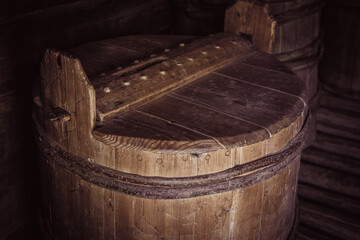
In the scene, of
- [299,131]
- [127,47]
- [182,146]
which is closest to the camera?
[182,146]

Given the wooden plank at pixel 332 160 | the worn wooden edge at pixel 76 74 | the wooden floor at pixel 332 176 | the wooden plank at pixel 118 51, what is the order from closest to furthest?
the worn wooden edge at pixel 76 74, the wooden plank at pixel 118 51, the wooden floor at pixel 332 176, the wooden plank at pixel 332 160

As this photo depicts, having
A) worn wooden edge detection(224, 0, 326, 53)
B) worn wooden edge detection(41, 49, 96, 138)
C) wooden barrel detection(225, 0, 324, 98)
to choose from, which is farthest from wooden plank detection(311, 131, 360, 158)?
worn wooden edge detection(41, 49, 96, 138)

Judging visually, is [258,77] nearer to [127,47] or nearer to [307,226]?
[127,47]

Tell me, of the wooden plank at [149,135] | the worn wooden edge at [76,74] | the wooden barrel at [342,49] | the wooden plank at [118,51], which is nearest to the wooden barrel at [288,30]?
the wooden plank at [118,51]

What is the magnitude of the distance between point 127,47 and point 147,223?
1038 millimetres

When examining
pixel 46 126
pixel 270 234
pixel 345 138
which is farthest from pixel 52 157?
pixel 345 138

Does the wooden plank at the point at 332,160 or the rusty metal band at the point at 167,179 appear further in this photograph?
the wooden plank at the point at 332,160

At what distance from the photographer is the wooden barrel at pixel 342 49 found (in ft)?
12.0

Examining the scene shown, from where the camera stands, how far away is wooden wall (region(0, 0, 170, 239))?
7.46 ft

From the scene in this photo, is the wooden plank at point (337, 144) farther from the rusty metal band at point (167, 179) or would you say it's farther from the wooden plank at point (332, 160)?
the rusty metal band at point (167, 179)

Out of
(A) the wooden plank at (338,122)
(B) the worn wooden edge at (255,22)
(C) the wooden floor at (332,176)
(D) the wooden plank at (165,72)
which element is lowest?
(C) the wooden floor at (332,176)

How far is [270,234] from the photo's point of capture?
1.98 m

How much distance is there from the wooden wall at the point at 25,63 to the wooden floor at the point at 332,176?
5.65 ft

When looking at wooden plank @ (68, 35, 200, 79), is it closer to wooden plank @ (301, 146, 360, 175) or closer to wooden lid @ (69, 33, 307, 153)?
wooden lid @ (69, 33, 307, 153)
